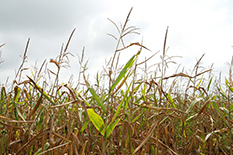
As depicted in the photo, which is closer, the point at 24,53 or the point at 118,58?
the point at 118,58

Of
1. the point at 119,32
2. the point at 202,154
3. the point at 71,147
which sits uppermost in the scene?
the point at 119,32

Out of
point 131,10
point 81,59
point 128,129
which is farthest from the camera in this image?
point 81,59

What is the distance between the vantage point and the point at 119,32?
1.30 meters

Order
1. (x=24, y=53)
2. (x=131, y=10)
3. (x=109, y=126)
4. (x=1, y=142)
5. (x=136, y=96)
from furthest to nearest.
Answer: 1. (x=136, y=96)
2. (x=24, y=53)
3. (x=1, y=142)
4. (x=131, y=10)
5. (x=109, y=126)

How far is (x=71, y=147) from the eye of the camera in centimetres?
132

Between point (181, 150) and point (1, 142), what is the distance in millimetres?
1823

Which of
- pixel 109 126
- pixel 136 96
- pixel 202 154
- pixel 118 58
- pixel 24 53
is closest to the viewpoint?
pixel 109 126

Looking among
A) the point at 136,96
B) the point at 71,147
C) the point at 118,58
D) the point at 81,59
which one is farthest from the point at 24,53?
the point at 136,96

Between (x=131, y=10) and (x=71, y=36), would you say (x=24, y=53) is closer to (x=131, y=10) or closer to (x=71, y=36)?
(x=71, y=36)

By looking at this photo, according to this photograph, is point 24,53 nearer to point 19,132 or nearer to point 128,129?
point 19,132

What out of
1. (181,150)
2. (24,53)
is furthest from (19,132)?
(181,150)

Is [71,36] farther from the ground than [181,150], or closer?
farther from the ground

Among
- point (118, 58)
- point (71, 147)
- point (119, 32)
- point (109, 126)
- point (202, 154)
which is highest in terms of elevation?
point (119, 32)

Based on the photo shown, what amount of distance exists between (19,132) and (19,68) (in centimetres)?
77
